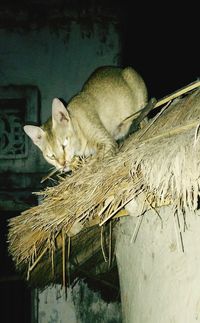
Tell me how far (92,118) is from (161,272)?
1.80 meters

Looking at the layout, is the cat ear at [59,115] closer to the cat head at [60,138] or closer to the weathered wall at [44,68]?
the cat head at [60,138]

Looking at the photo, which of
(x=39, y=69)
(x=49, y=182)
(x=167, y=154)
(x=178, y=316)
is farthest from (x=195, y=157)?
(x=39, y=69)

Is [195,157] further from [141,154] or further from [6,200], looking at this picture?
[6,200]

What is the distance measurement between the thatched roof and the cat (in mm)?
637

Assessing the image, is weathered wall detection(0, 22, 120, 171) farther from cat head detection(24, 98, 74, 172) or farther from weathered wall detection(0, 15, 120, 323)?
cat head detection(24, 98, 74, 172)

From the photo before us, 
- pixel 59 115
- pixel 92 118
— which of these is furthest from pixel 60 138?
pixel 92 118

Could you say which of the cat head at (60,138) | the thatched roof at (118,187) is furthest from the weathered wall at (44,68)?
the cat head at (60,138)

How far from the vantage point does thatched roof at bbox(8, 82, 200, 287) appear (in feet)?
7.33

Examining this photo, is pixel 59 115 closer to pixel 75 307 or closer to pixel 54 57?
pixel 54 57

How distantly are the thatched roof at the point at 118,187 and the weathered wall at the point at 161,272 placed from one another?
10.0 inches

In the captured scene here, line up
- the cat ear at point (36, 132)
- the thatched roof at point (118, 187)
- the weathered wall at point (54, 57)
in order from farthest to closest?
the weathered wall at point (54, 57), the cat ear at point (36, 132), the thatched roof at point (118, 187)

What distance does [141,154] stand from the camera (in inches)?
99.7

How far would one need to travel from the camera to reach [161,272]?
2998 mm

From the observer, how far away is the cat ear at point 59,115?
3.91m
